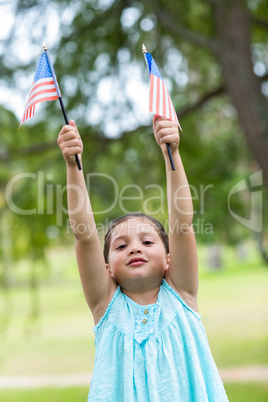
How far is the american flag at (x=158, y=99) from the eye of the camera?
180cm

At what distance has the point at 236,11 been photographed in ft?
15.1

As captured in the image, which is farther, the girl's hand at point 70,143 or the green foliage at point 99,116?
the green foliage at point 99,116

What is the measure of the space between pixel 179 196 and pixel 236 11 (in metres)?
3.39

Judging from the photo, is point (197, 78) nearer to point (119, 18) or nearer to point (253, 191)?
point (119, 18)

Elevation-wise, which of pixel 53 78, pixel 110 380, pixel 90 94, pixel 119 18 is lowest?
pixel 110 380

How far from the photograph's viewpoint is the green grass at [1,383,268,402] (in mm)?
8250

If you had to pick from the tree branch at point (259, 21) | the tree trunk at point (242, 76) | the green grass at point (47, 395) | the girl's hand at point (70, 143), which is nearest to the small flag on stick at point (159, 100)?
the girl's hand at point (70, 143)

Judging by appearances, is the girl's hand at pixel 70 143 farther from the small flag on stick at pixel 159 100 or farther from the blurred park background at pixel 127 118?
the blurred park background at pixel 127 118

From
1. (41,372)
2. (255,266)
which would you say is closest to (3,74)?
(41,372)

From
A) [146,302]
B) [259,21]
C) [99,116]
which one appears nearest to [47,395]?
[99,116]

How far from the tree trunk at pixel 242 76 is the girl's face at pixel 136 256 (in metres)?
2.53

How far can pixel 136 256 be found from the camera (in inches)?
71.9

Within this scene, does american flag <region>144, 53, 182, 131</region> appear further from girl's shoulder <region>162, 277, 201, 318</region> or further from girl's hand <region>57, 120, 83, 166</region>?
girl's shoulder <region>162, 277, 201, 318</region>

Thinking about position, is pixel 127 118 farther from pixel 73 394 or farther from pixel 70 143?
pixel 73 394
